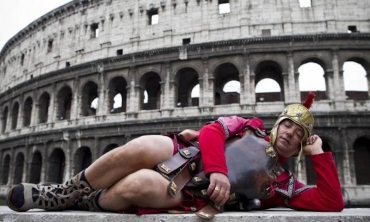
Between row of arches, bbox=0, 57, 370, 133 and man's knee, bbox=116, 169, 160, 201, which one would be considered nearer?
man's knee, bbox=116, 169, 160, 201

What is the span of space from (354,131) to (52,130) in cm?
1652

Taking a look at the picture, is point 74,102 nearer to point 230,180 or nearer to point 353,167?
point 353,167

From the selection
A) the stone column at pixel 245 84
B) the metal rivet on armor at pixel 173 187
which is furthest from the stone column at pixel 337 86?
the metal rivet on armor at pixel 173 187

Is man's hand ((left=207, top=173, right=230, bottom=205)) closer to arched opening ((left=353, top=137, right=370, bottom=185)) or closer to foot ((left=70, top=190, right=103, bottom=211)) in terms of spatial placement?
foot ((left=70, top=190, right=103, bottom=211))

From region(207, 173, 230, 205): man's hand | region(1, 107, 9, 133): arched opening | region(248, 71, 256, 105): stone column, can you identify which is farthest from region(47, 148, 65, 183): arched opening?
region(207, 173, 230, 205): man's hand

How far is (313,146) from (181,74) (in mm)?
15155

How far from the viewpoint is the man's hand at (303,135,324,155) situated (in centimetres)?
257

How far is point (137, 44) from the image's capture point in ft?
60.1

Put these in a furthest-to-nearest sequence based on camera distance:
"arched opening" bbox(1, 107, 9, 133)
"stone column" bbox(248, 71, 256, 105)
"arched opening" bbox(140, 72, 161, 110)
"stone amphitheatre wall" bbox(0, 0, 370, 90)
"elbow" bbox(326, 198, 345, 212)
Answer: "arched opening" bbox(1, 107, 9, 133) < "arched opening" bbox(140, 72, 161, 110) < "stone amphitheatre wall" bbox(0, 0, 370, 90) < "stone column" bbox(248, 71, 256, 105) < "elbow" bbox(326, 198, 345, 212)


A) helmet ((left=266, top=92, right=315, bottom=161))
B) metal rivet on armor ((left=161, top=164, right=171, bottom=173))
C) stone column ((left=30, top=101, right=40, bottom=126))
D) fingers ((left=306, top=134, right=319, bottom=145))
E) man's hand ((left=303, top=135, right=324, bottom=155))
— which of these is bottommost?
metal rivet on armor ((left=161, top=164, right=171, bottom=173))

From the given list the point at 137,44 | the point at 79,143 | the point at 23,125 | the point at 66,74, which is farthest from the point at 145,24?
the point at 23,125

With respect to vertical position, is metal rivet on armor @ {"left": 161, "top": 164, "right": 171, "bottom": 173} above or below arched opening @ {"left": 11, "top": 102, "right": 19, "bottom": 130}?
below

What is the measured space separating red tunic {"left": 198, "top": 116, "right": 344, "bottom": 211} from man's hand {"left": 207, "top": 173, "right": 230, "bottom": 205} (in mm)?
59

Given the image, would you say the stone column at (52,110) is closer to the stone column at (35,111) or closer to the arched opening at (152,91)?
the stone column at (35,111)
